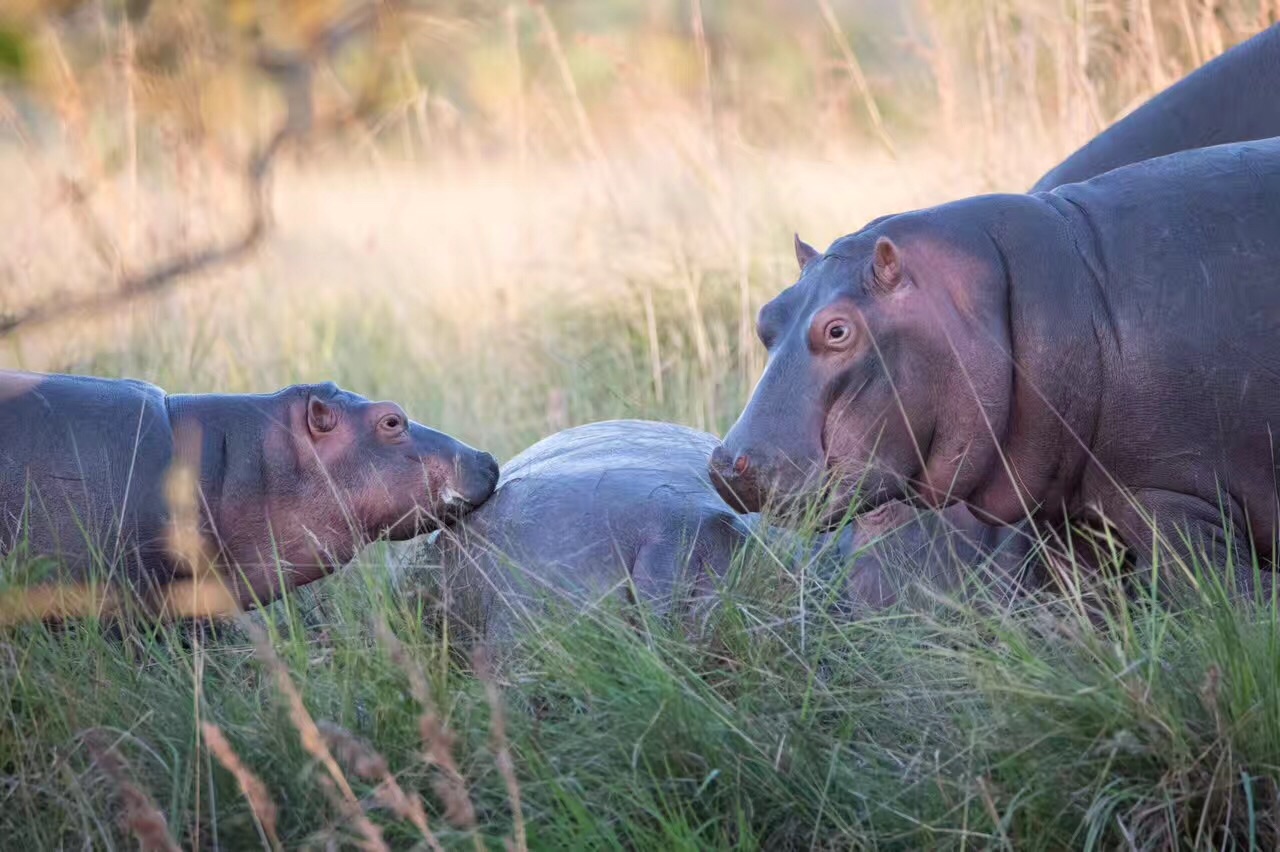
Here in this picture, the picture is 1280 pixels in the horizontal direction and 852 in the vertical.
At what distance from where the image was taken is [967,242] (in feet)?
10.7

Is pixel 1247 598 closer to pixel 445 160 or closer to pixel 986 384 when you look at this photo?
pixel 986 384

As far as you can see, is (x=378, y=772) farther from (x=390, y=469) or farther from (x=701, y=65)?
(x=701, y=65)

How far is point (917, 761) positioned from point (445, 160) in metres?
6.11

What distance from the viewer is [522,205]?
7.77 metres

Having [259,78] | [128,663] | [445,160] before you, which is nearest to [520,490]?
[128,663]

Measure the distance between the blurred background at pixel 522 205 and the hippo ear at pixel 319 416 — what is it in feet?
3.60

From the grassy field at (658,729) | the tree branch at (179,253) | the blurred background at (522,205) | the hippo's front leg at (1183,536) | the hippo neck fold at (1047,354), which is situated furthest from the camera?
the blurred background at (522,205)

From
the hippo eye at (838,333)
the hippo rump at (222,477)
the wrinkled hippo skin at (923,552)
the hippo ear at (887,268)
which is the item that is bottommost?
the wrinkled hippo skin at (923,552)

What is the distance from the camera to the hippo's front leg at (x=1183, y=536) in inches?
120

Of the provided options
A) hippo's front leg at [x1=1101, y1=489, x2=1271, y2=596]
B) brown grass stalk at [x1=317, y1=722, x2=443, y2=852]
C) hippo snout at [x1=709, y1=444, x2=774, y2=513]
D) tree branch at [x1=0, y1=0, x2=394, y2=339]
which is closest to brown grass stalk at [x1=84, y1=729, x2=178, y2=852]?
brown grass stalk at [x1=317, y1=722, x2=443, y2=852]

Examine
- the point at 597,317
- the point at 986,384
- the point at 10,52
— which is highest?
the point at 10,52

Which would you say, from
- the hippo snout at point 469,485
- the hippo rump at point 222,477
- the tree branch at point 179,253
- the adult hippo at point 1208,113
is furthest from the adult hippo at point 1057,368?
the tree branch at point 179,253

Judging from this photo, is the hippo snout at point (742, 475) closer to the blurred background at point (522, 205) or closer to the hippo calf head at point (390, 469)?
the hippo calf head at point (390, 469)

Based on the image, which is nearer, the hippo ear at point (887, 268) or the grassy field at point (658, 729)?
the grassy field at point (658, 729)
